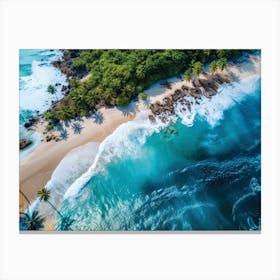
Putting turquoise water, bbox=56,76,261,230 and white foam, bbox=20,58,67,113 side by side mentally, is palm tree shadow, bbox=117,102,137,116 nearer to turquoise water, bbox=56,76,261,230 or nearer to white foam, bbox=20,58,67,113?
turquoise water, bbox=56,76,261,230

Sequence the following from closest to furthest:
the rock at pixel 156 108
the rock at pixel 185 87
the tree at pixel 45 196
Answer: the tree at pixel 45 196
the rock at pixel 156 108
the rock at pixel 185 87

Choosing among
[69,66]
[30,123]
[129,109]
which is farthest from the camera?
[69,66]

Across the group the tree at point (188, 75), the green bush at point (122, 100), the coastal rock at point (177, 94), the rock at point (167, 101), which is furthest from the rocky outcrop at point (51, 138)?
the tree at point (188, 75)

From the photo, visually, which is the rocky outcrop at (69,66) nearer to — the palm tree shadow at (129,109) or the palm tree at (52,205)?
the palm tree shadow at (129,109)

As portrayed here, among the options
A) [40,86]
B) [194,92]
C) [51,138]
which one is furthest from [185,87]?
[40,86]

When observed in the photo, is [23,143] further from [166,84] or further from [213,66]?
[213,66]

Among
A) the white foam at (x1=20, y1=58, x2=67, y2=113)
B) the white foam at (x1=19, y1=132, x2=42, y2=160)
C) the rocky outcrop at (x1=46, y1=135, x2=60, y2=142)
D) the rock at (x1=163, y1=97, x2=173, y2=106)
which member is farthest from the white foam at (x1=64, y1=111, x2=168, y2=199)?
the white foam at (x1=20, y1=58, x2=67, y2=113)
